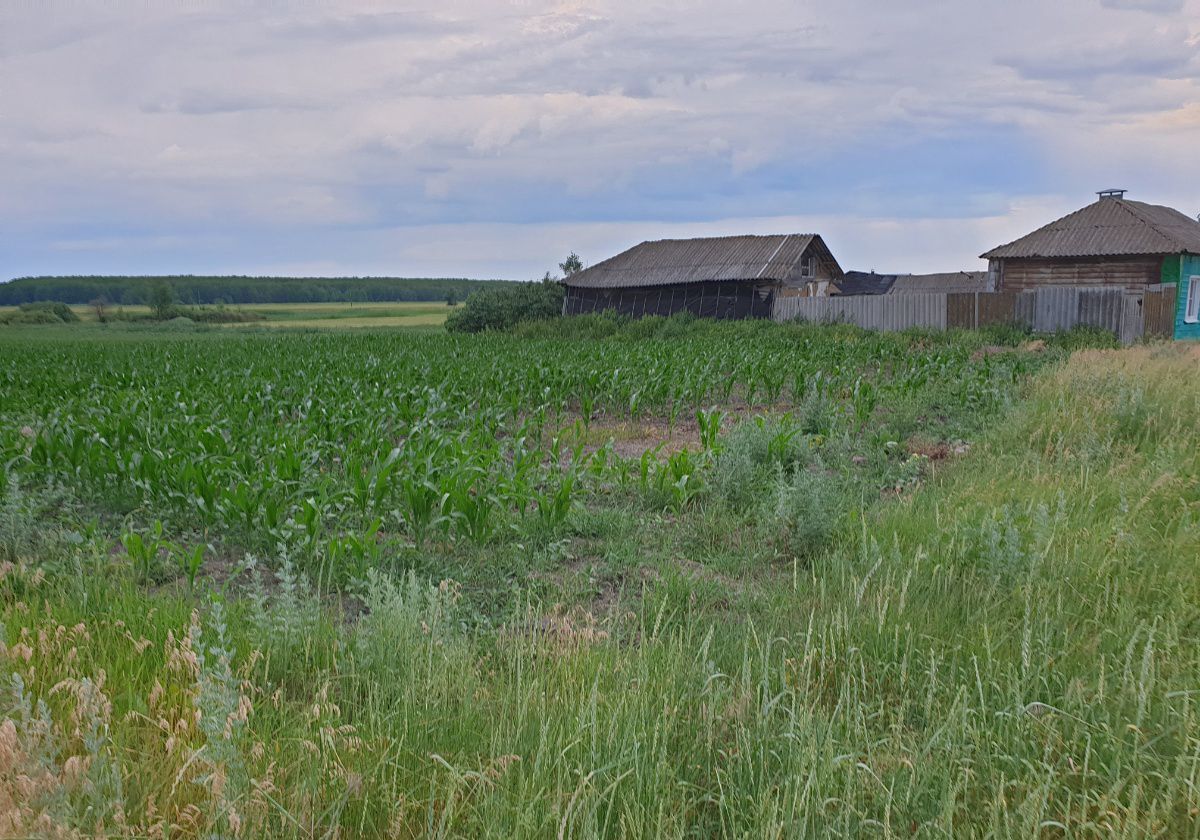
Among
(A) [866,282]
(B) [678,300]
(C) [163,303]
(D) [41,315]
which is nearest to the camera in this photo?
(B) [678,300]

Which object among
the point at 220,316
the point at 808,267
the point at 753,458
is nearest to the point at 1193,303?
the point at 808,267

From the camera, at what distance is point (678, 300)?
41.8 m

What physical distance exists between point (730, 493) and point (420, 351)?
20044 mm

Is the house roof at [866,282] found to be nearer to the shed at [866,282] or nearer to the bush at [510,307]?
the shed at [866,282]

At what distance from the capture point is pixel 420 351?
2697 centimetres

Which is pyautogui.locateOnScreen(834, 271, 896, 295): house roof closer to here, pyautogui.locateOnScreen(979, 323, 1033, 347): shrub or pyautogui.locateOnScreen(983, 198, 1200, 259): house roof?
pyautogui.locateOnScreen(983, 198, 1200, 259): house roof

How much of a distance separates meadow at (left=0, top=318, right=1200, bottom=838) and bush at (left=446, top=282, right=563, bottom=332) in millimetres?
33961

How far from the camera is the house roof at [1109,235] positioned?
1240 inches

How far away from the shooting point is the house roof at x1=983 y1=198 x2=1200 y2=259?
103ft

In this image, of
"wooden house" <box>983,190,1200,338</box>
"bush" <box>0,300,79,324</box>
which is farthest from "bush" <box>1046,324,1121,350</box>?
"bush" <box>0,300,79,324</box>

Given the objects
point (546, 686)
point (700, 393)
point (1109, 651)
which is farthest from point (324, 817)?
point (700, 393)

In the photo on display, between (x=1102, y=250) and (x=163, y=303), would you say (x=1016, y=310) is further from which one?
(x=163, y=303)

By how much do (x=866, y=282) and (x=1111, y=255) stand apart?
41.1 m

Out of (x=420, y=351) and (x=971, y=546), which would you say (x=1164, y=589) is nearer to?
(x=971, y=546)
